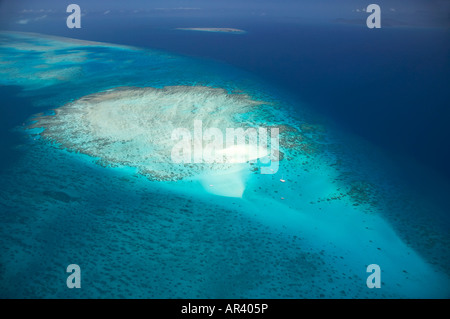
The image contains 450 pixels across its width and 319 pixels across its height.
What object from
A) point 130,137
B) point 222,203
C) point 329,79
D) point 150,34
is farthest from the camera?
point 150,34

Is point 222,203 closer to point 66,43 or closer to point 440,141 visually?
point 440,141

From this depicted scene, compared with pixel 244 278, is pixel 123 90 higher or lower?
higher

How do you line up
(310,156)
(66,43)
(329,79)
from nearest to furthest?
(310,156) → (329,79) → (66,43)

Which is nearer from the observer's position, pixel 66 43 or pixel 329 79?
pixel 329 79
